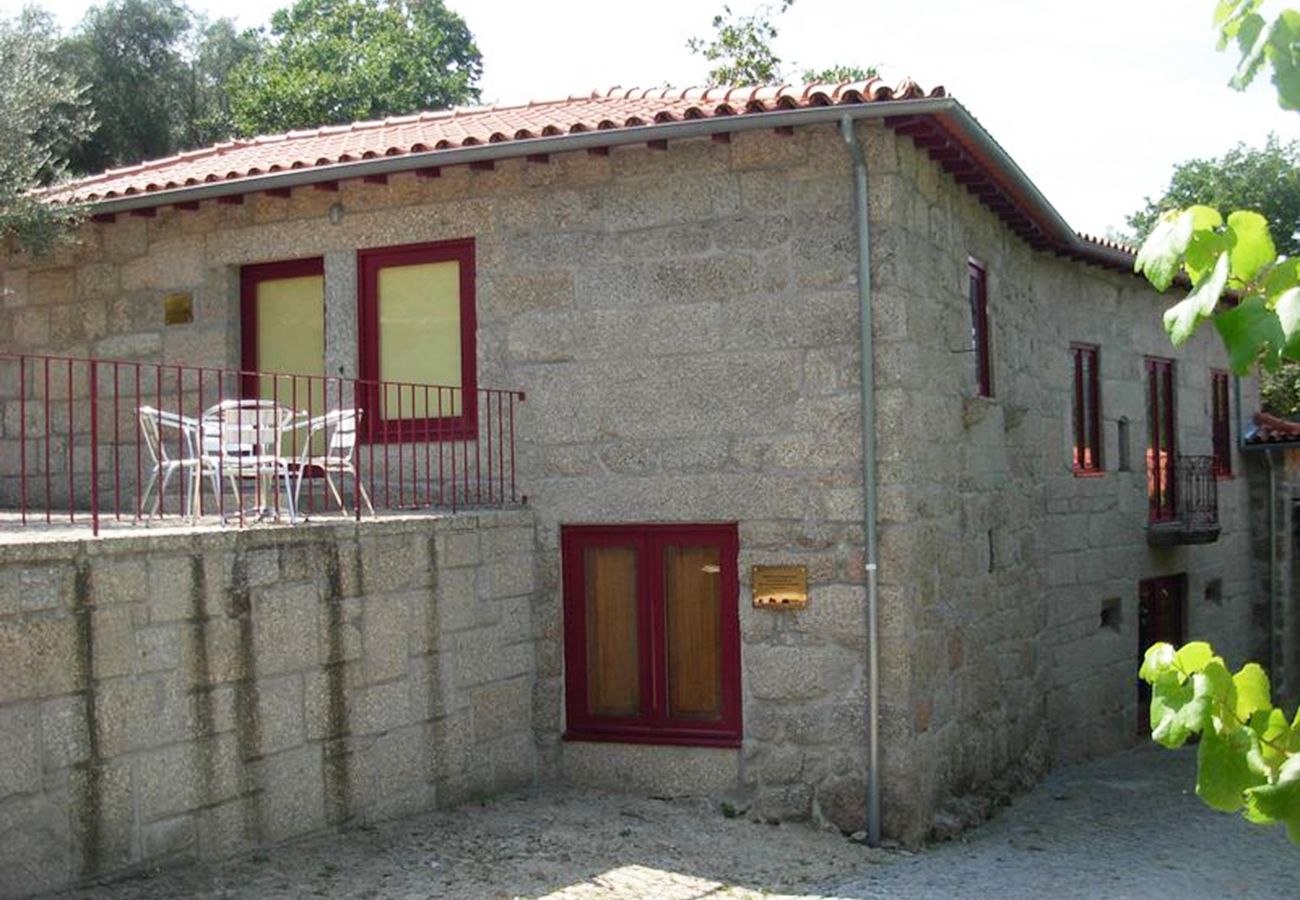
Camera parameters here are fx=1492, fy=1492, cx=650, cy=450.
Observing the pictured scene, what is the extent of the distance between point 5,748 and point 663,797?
418 cm

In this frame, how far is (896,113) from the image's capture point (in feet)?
26.8

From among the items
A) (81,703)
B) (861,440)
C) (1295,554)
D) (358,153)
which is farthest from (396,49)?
(81,703)

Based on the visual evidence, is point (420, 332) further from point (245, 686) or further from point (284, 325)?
point (245, 686)

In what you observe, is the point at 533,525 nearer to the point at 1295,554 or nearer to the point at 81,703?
the point at 81,703

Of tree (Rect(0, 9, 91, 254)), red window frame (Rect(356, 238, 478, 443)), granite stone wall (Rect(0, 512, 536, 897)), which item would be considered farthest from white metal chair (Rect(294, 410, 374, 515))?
tree (Rect(0, 9, 91, 254))

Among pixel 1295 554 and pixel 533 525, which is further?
pixel 1295 554

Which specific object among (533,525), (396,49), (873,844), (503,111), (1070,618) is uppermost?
(396,49)

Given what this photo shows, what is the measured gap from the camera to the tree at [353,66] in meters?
28.1

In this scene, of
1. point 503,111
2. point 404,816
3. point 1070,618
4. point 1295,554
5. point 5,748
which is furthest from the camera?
point 1295,554

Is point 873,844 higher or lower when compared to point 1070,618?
lower

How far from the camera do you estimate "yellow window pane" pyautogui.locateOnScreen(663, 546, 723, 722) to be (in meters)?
8.93

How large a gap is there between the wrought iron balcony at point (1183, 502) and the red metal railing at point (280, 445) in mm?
7851

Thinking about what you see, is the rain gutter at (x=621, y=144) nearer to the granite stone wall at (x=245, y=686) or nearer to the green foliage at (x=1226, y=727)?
the granite stone wall at (x=245, y=686)

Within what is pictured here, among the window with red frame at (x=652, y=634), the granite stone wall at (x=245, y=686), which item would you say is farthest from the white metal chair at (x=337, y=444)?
the window with red frame at (x=652, y=634)
